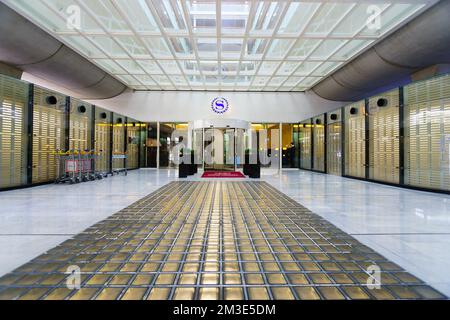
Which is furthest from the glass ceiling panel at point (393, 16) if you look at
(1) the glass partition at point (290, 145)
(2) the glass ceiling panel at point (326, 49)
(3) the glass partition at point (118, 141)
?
(3) the glass partition at point (118, 141)

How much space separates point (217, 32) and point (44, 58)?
7.06 meters

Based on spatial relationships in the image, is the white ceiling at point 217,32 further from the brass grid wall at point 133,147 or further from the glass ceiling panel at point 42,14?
the brass grid wall at point 133,147

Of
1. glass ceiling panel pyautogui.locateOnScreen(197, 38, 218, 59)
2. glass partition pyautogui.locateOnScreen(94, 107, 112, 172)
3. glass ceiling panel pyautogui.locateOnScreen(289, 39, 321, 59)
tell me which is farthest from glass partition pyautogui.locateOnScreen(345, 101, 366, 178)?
glass partition pyautogui.locateOnScreen(94, 107, 112, 172)

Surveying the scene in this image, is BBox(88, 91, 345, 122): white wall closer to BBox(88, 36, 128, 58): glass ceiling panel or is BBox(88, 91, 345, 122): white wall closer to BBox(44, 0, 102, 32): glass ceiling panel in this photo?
BBox(88, 36, 128, 58): glass ceiling panel

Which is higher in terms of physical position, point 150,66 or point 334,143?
point 150,66

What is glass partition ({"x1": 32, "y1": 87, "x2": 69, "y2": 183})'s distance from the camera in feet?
27.2

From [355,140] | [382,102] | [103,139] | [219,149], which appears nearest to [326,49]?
[382,102]

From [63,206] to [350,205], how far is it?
5865mm

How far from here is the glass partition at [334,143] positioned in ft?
41.0

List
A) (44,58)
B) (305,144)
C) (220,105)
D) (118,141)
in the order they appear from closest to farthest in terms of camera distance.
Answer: (44,58) → (118,141) → (305,144) → (220,105)

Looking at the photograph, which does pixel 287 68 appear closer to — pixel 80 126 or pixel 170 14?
pixel 170 14

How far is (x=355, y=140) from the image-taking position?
1102cm

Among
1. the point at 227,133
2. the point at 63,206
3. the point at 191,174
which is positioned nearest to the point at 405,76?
the point at 227,133
